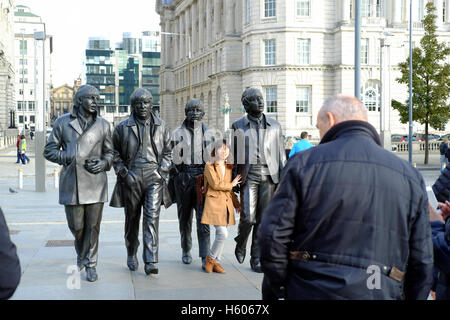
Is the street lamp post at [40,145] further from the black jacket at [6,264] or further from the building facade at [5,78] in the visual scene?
the building facade at [5,78]

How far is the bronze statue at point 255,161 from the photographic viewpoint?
7.37 metres

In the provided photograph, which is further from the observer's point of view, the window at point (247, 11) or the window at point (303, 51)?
the window at point (247, 11)

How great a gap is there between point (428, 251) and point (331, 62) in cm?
5820

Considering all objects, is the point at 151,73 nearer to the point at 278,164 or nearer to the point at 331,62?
the point at 331,62

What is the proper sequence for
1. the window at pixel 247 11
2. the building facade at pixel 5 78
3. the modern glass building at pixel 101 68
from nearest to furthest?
the window at pixel 247 11
the building facade at pixel 5 78
the modern glass building at pixel 101 68

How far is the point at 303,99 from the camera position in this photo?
59156 mm

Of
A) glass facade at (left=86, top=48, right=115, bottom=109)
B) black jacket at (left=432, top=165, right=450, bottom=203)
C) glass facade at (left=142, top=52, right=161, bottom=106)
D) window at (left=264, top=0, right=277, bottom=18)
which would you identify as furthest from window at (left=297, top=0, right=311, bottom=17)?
glass facade at (left=86, top=48, right=115, bottom=109)

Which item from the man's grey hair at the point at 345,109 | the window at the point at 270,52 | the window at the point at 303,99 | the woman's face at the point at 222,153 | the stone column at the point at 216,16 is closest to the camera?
the man's grey hair at the point at 345,109

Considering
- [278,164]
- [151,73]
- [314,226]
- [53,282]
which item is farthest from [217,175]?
[151,73]

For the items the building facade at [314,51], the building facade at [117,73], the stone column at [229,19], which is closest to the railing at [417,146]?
the building facade at [314,51]

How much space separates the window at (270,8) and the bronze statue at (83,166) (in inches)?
2135

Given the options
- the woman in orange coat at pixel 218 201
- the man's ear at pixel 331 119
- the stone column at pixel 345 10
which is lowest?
the woman in orange coat at pixel 218 201

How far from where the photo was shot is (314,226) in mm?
3055

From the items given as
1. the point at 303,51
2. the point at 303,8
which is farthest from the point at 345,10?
the point at 303,51
